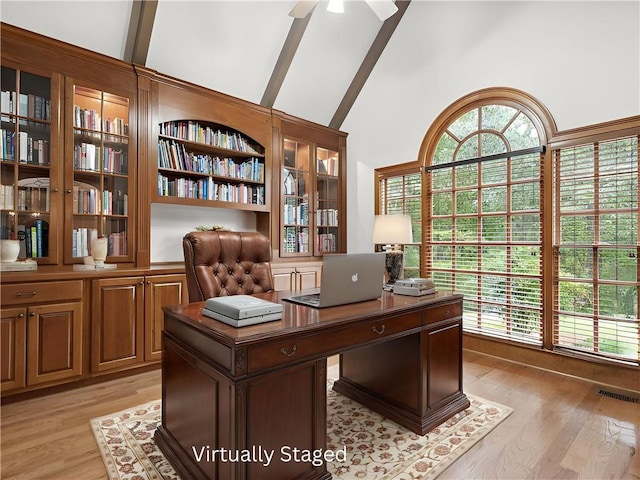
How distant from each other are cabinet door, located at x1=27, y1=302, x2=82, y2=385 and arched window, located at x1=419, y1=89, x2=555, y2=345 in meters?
3.27

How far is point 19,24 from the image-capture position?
249 centimetres

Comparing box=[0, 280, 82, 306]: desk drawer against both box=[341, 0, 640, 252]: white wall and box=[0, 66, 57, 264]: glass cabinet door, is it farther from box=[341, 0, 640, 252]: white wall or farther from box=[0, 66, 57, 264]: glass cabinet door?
box=[341, 0, 640, 252]: white wall

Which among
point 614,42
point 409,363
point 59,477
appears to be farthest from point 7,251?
point 614,42

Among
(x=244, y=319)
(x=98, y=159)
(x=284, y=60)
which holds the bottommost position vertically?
(x=244, y=319)

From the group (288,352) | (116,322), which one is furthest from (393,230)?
(116,322)

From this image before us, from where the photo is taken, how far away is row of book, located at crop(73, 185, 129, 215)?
270 cm

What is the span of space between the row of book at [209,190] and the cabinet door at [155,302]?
0.80 metres

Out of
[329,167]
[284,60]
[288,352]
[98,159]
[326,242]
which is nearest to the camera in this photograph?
[288,352]

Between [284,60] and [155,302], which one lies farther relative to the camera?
[284,60]

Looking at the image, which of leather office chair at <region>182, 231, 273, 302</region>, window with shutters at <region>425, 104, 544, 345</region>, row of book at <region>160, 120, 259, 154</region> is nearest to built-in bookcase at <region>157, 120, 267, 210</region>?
row of book at <region>160, 120, 259, 154</region>

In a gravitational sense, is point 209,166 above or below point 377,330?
above

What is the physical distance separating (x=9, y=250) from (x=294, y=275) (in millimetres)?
2361

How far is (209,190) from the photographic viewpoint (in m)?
3.43

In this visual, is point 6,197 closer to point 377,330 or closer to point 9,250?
point 9,250
